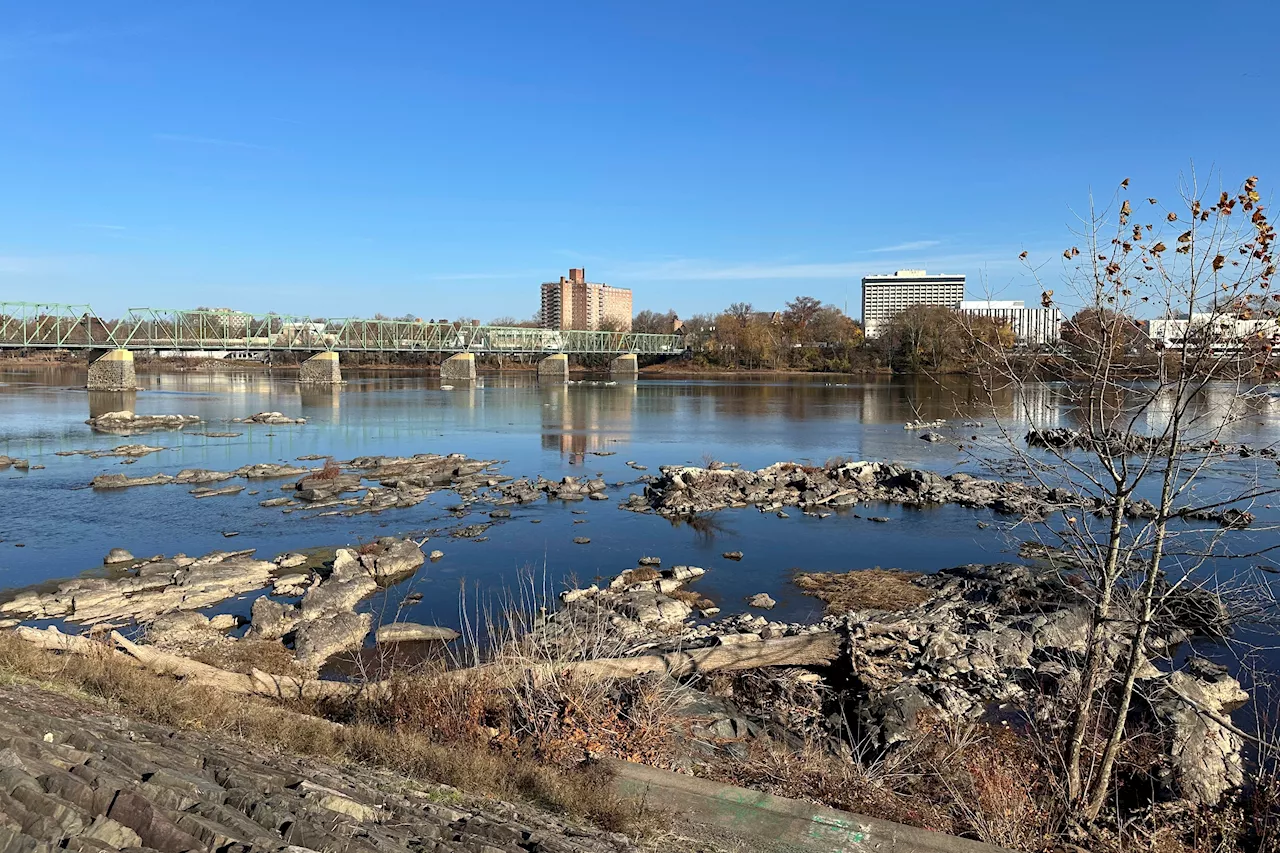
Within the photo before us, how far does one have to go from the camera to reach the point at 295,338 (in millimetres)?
115250

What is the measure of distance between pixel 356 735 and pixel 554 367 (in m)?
116

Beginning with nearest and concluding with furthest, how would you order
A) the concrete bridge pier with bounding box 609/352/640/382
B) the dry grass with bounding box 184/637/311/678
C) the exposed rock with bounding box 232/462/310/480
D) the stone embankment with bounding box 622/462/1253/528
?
the dry grass with bounding box 184/637/311/678 → the stone embankment with bounding box 622/462/1253/528 → the exposed rock with bounding box 232/462/310/480 → the concrete bridge pier with bounding box 609/352/640/382

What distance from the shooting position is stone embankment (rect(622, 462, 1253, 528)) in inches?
A: 993

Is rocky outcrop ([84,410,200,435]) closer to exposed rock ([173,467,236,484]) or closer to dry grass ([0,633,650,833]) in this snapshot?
exposed rock ([173,467,236,484])

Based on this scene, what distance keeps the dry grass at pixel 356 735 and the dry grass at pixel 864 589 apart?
9.21 meters

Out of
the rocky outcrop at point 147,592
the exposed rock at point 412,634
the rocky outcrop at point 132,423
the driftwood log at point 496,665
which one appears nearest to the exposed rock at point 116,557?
the rocky outcrop at point 147,592

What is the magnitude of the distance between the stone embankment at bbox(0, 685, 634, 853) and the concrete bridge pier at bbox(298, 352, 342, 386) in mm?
97779

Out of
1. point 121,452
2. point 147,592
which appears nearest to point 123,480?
point 121,452

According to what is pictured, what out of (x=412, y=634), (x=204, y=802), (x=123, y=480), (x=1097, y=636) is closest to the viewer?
(x=204, y=802)

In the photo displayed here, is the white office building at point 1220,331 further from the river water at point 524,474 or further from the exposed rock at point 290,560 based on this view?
the exposed rock at point 290,560

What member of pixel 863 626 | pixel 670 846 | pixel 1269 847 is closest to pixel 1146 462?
pixel 1269 847

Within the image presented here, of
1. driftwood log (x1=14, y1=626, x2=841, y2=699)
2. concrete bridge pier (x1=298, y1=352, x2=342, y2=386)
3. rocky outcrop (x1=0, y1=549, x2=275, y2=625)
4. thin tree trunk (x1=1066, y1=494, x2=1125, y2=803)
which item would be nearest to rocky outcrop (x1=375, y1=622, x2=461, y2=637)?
driftwood log (x1=14, y1=626, x2=841, y2=699)

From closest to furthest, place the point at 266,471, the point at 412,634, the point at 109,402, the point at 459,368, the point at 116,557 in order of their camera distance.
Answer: the point at 412,634
the point at 116,557
the point at 266,471
the point at 109,402
the point at 459,368

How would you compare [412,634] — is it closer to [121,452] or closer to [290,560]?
[290,560]
